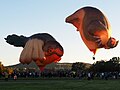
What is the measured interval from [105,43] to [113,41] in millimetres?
704

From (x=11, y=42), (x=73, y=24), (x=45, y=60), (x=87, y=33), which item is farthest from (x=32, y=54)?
(x=87, y=33)

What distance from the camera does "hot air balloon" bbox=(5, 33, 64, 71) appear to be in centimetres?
4288

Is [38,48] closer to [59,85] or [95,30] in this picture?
[95,30]

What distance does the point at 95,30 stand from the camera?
31.3 meters

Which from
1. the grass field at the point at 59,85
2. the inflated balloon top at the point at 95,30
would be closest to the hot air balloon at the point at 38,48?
the inflated balloon top at the point at 95,30

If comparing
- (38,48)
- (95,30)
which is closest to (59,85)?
(95,30)

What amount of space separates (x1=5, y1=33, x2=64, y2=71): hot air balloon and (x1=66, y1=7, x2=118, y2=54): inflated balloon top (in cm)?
1039

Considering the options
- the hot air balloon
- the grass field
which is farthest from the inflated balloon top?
the hot air balloon

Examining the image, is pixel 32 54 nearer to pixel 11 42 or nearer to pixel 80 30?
pixel 11 42

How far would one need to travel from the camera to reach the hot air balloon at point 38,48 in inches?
1688

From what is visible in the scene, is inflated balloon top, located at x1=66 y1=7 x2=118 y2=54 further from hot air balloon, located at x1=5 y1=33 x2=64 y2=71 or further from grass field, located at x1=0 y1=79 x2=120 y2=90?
hot air balloon, located at x1=5 y1=33 x2=64 y2=71

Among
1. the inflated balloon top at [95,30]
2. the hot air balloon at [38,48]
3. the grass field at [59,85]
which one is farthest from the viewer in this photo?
the hot air balloon at [38,48]

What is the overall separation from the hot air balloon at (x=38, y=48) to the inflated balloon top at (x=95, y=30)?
1039 centimetres

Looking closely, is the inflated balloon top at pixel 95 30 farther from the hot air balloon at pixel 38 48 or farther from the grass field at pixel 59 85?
the hot air balloon at pixel 38 48
